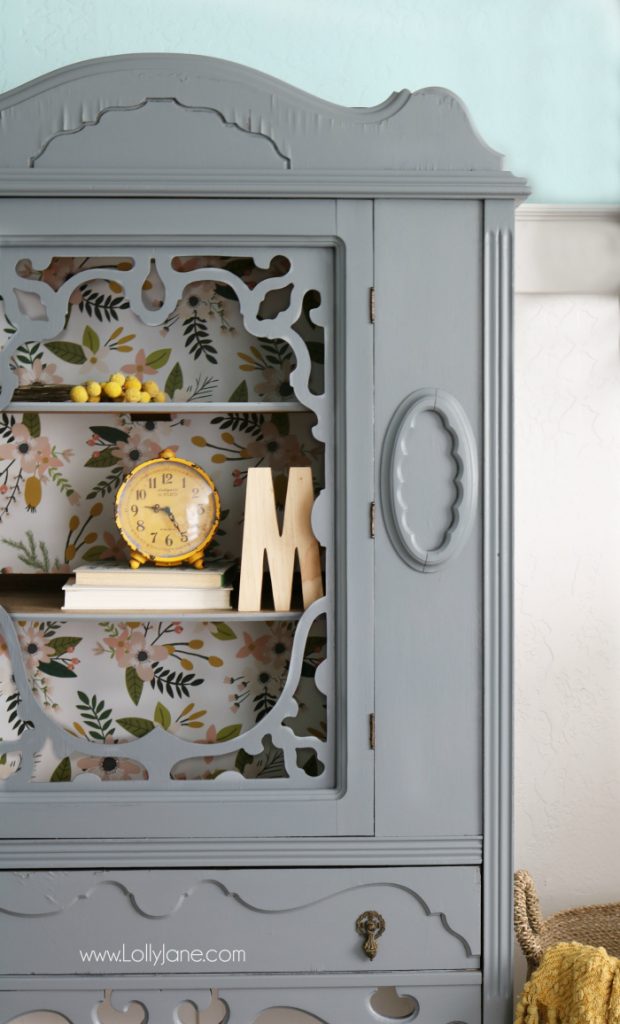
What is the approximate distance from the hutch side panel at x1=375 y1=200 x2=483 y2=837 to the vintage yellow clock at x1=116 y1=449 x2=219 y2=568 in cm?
36

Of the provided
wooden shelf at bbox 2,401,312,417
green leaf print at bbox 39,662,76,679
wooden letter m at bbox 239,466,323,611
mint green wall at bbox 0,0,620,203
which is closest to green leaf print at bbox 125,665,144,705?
green leaf print at bbox 39,662,76,679

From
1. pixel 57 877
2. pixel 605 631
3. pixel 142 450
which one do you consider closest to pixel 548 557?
pixel 605 631

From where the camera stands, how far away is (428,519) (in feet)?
5.05

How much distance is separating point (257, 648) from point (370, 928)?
0.55 m

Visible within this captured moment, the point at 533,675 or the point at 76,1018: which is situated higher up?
the point at 533,675

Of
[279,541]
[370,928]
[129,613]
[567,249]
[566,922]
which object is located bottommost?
[566,922]

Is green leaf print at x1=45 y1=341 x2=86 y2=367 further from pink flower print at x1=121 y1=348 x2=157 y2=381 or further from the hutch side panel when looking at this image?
the hutch side panel

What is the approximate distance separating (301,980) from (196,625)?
0.67 m

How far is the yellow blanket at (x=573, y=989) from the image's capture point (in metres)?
1.43

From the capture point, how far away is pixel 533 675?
6.51ft

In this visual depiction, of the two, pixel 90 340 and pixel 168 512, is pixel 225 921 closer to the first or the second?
pixel 168 512

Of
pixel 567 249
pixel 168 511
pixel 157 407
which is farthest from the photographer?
pixel 567 249

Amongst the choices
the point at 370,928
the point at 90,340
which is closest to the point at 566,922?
the point at 370,928

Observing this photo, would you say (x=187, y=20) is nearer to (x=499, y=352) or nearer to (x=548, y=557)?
(x=499, y=352)
